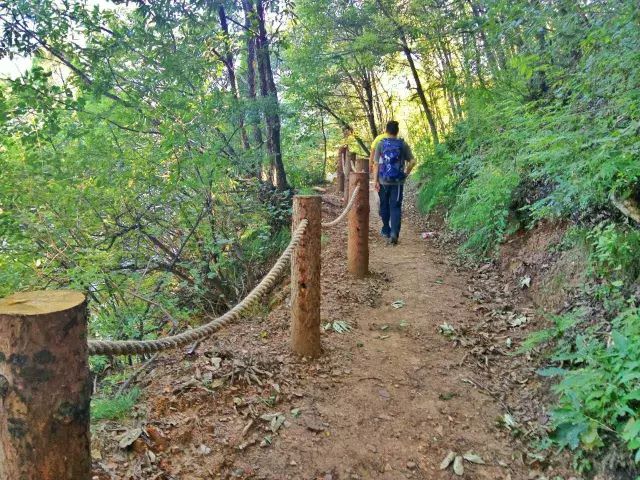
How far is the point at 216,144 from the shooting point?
595 cm

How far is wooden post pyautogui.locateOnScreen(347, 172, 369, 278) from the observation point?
5.03m

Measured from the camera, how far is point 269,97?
7426 millimetres

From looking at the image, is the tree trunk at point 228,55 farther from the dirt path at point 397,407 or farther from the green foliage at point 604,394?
the green foliage at point 604,394

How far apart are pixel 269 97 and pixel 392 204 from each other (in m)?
2.92

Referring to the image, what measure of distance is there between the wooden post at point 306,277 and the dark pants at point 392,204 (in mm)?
3347

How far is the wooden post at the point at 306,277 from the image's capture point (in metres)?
3.26

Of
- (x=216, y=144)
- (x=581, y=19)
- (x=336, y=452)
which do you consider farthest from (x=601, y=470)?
(x=216, y=144)

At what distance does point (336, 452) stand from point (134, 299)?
12.8ft

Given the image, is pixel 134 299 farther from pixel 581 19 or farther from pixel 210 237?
pixel 581 19

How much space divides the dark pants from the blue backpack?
8.1 inches

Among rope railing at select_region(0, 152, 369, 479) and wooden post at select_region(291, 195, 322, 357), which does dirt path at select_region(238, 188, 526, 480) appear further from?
rope railing at select_region(0, 152, 369, 479)

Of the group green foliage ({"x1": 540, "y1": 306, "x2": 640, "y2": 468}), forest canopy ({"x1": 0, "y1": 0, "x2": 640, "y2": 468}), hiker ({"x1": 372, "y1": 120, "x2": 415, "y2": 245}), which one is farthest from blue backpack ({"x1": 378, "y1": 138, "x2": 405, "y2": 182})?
green foliage ({"x1": 540, "y1": 306, "x2": 640, "y2": 468})

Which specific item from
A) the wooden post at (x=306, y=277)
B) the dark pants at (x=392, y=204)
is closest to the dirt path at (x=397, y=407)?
the wooden post at (x=306, y=277)

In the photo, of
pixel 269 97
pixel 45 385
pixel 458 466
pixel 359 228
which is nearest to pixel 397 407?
pixel 458 466
